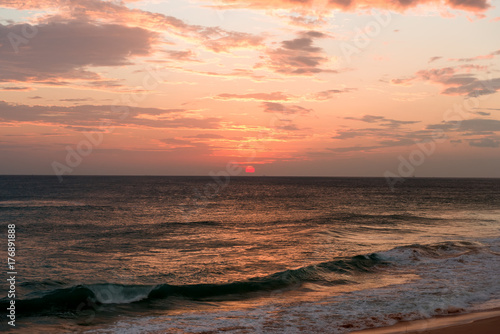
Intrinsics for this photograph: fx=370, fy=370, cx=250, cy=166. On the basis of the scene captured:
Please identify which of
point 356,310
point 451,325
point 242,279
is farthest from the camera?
point 242,279

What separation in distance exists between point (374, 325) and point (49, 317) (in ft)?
39.5

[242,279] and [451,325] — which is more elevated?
[451,325]

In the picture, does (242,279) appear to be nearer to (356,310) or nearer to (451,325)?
(356,310)

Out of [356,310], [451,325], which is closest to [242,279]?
[356,310]

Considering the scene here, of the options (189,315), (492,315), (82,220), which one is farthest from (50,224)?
(492,315)

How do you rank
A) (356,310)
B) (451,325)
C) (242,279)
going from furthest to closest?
1. (242,279)
2. (356,310)
3. (451,325)

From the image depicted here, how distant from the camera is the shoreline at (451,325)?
1141 centimetres

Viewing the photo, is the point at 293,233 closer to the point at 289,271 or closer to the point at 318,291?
the point at 289,271

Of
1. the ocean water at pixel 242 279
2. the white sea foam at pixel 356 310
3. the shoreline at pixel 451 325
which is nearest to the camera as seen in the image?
the shoreline at pixel 451 325

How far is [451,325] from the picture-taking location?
11953 millimetres

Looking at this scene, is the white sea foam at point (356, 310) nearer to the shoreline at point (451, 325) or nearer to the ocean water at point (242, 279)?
the ocean water at point (242, 279)

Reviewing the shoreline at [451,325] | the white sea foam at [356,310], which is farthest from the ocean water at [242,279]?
the shoreline at [451,325]

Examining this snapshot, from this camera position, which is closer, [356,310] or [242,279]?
[356,310]

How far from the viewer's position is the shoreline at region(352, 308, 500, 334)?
1141cm
